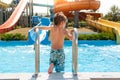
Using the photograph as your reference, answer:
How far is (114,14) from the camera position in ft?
145

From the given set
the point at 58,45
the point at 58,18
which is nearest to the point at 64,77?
the point at 58,45

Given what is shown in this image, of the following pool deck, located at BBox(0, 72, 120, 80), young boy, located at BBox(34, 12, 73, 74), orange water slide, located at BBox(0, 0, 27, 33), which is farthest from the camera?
orange water slide, located at BBox(0, 0, 27, 33)

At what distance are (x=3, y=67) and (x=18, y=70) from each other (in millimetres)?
758

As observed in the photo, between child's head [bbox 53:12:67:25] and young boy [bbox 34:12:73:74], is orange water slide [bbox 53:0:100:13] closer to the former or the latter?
young boy [bbox 34:12:73:74]

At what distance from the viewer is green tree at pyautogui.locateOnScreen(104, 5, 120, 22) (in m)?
43.1

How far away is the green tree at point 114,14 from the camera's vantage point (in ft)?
141

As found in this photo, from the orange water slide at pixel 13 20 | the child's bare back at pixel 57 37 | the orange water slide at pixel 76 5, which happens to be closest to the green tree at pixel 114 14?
the orange water slide at pixel 76 5

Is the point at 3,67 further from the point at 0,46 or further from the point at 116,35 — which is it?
the point at 116,35

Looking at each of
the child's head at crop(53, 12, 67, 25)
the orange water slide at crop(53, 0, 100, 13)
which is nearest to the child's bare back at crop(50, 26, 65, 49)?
the child's head at crop(53, 12, 67, 25)

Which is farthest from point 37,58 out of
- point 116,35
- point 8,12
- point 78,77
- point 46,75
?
point 8,12

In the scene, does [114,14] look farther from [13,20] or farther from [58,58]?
[58,58]

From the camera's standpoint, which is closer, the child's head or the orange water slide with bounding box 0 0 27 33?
the child's head

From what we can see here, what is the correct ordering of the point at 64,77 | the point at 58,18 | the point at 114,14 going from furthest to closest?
the point at 114,14, the point at 58,18, the point at 64,77

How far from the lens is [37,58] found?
5.21 m
